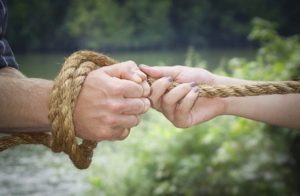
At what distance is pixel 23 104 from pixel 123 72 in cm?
26

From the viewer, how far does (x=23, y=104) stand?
1.15 meters

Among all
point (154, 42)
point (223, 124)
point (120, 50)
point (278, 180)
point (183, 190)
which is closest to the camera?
point (278, 180)

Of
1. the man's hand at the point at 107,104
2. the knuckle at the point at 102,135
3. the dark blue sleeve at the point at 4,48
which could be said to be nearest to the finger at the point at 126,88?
the man's hand at the point at 107,104

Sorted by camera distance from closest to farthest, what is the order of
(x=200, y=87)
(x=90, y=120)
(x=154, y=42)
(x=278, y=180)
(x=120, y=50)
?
(x=90, y=120)
(x=200, y=87)
(x=278, y=180)
(x=120, y=50)
(x=154, y=42)

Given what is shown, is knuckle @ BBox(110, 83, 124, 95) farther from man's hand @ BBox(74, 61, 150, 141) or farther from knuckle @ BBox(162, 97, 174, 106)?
knuckle @ BBox(162, 97, 174, 106)

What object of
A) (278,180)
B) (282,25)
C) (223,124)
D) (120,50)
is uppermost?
(278,180)

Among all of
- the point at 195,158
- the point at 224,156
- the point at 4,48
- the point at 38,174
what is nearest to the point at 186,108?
the point at 4,48

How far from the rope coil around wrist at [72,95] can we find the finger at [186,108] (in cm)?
2

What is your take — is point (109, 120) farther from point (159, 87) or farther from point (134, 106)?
point (159, 87)

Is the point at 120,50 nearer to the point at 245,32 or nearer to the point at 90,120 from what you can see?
the point at 245,32

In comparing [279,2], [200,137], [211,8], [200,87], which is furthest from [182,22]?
[200,87]

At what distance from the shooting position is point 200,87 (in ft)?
4.23

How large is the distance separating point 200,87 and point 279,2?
37.1m

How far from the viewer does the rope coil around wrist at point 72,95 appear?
3.67 feet
